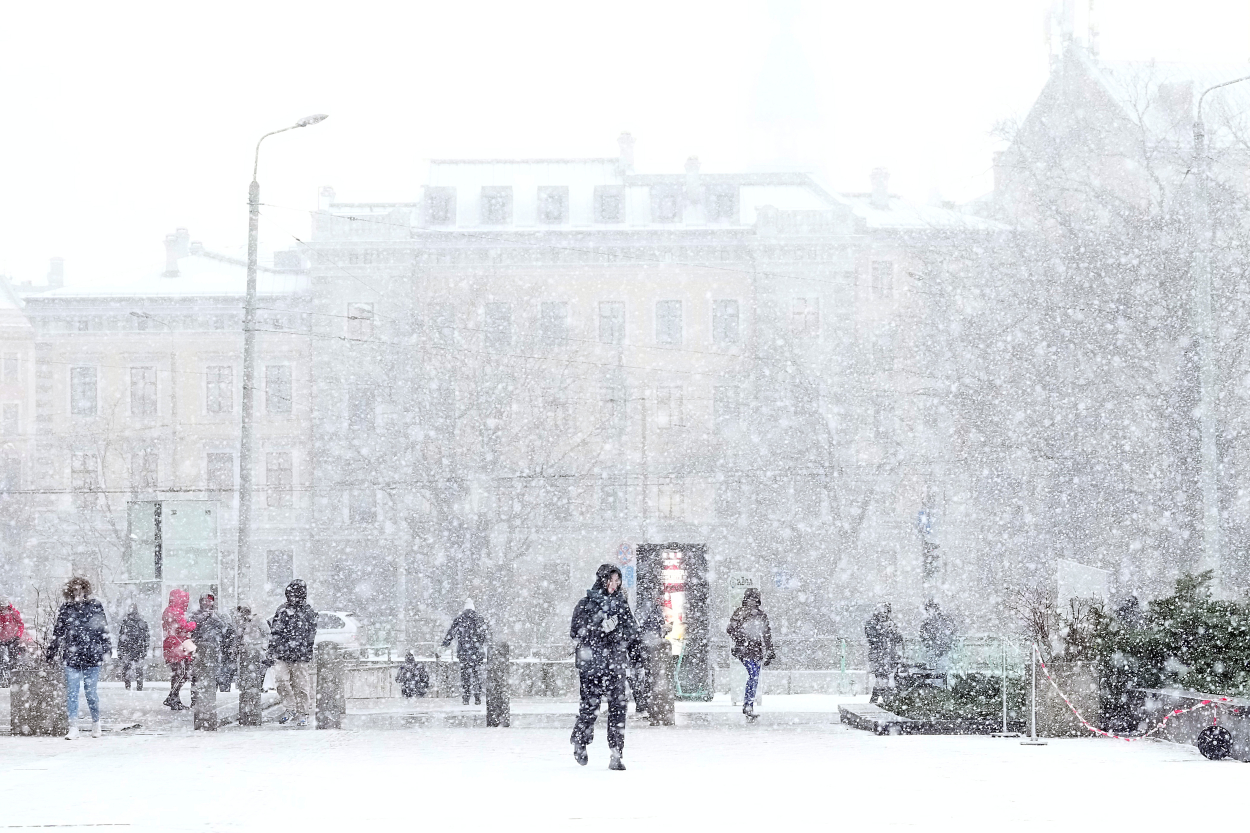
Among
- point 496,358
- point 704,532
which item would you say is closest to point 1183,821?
point 496,358

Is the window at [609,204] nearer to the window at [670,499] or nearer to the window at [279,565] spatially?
the window at [670,499]

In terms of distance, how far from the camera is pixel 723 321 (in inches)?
2443

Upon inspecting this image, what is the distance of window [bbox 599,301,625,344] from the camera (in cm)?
6216

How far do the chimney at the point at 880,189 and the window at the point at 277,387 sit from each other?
23919 mm

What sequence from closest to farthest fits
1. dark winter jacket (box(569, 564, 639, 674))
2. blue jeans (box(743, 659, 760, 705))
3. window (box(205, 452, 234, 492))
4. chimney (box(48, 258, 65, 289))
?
dark winter jacket (box(569, 564, 639, 674)) → blue jeans (box(743, 659, 760, 705)) → window (box(205, 452, 234, 492)) → chimney (box(48, 258, 65, 289))

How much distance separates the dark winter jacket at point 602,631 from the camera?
13867 millimetres

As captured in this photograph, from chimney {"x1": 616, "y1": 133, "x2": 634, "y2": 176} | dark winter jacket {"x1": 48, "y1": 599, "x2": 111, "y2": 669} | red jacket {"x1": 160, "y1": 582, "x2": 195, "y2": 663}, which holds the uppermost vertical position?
chimney {"x1": 616, "y1": 133, "x2": 634, "y2": 176}

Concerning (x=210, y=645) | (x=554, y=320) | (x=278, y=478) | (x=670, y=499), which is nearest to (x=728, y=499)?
(x=670, y=499)

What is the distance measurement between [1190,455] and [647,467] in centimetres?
2944

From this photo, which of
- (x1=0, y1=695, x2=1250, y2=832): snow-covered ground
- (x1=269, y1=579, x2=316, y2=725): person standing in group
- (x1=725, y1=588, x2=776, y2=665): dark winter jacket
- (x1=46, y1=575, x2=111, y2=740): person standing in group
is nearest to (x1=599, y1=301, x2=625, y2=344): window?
(x1=725, y1=588, x2=776, y2=665): dark winter jacket

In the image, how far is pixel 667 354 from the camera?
62.1 meters

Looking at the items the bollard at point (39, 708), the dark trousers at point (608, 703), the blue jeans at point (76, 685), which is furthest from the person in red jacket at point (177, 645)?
the dark trousers at point (608, 703)

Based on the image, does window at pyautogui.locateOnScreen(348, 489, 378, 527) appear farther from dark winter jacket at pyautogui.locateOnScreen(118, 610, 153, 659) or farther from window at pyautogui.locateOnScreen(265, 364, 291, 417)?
dark winter jacket at pyautogui.locateOnScreen(118, 610, 153, 659)

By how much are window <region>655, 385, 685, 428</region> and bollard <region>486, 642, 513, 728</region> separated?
41.7 metres
